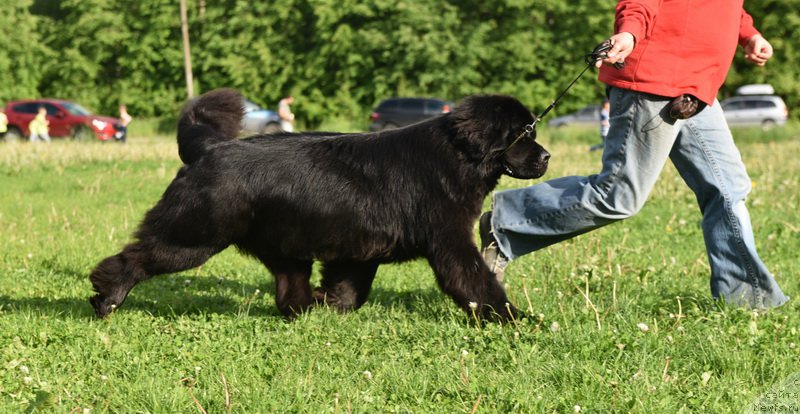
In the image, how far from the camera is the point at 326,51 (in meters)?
36.1

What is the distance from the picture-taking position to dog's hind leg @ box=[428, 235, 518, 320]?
404 centimetres

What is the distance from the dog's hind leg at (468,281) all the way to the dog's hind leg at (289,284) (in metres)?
→ 0.88

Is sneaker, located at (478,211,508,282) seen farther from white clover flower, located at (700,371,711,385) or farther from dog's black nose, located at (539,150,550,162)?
white clover flower, located at (700,371,711,385)

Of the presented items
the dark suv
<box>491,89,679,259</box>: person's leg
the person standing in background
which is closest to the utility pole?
the dark suv

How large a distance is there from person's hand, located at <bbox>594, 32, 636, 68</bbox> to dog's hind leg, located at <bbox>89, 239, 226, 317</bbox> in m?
2.15

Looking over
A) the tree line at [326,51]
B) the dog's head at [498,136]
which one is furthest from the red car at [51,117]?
the dog's head at [498,136]

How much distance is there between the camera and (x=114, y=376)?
339cm

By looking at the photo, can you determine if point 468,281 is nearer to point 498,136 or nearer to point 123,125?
point 498,136

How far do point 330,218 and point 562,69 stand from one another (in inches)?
1305

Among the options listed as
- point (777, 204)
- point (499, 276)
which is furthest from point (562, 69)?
point (499, 276)

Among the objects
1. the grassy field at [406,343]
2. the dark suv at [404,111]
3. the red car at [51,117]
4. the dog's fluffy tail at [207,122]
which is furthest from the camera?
the dark suv at [404,111]

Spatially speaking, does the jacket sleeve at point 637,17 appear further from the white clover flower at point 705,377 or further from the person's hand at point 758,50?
the white clover flower at point 705,377

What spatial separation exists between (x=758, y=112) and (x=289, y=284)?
105ft

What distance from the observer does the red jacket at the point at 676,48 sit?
3781 mm
